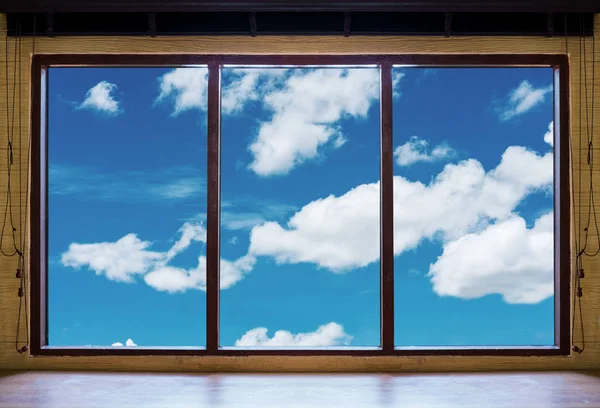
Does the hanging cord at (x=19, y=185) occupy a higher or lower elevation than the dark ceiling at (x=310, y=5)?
lower

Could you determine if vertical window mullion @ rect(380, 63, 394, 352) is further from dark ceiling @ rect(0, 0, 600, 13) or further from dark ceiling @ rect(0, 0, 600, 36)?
dark ceiling @ rect(0, 0, 600, 13)

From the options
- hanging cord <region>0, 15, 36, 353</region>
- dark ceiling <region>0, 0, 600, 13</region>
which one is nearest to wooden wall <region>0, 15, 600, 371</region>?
hanging cord <region>0, 15, 36, 353</region>

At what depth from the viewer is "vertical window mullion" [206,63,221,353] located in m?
3.75

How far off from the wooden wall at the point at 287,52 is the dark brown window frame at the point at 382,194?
0.16 feet

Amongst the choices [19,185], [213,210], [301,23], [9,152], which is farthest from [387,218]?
[9,152]

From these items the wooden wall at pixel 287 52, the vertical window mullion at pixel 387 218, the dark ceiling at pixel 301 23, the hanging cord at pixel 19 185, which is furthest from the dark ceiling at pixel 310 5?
the vertical window mullion at pixel 387 218

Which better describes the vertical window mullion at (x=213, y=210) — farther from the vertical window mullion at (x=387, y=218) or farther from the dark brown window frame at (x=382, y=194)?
the vertical window mullion at (x=387, y=218)

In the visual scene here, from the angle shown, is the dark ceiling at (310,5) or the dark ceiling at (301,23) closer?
the dark ceiling at (310,5)

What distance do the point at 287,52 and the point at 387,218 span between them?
1396 millimetres

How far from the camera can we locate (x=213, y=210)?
12.4ft

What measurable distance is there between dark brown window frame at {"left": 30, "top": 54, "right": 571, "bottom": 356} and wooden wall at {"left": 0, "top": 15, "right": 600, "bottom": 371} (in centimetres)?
5

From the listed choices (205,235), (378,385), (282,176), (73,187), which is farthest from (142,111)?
(378,385)

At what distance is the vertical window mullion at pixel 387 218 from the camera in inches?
148

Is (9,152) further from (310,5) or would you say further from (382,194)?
(382,194)
